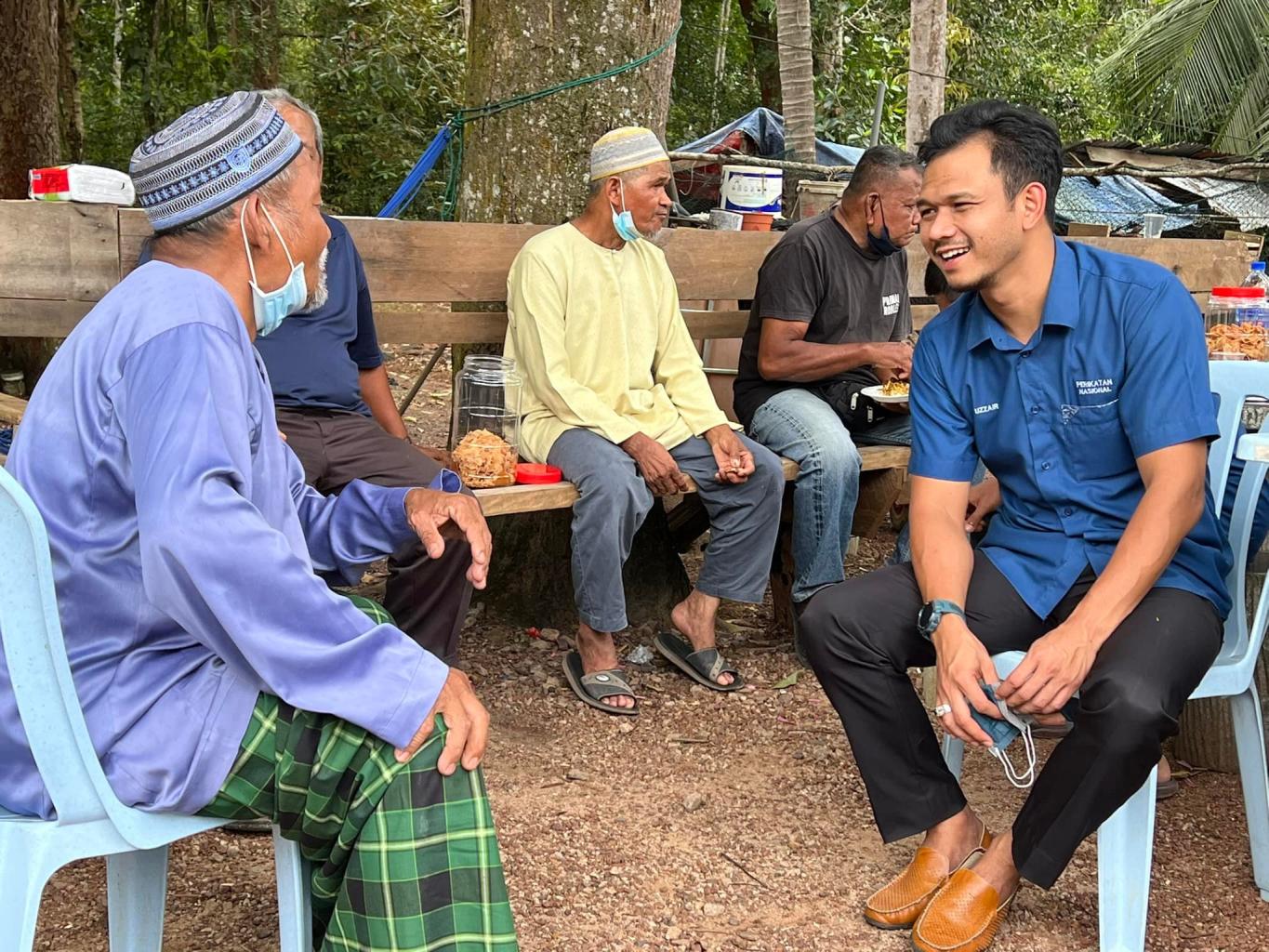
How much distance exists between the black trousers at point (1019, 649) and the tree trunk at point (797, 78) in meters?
6.35

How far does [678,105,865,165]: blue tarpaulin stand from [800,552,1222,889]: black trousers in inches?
367

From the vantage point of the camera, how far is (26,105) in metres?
7.45

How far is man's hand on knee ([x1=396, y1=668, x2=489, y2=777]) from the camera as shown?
1.94m

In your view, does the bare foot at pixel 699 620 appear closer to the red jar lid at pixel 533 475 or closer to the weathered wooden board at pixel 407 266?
the red jar lid at pixel 533 475

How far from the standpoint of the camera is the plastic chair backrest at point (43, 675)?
5.82 ft

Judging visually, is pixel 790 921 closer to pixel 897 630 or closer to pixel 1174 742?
pixel 897 630

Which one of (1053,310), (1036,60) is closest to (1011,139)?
(1053,310)

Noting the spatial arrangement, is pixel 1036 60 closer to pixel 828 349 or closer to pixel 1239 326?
pixel 1239 326

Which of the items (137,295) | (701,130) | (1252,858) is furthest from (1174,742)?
(701,130)

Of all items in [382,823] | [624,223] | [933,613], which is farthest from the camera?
[624,223]

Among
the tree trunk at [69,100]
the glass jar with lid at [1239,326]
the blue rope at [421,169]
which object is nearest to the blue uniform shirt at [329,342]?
the blue rope at [421,169]

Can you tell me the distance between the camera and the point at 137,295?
1957 millimetres

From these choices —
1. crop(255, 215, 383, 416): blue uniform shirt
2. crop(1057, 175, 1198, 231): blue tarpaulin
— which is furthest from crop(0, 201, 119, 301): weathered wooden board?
crop(1057, 175, 1198, 231): blue tarpaulin

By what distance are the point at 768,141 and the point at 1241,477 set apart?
9.74 metres
